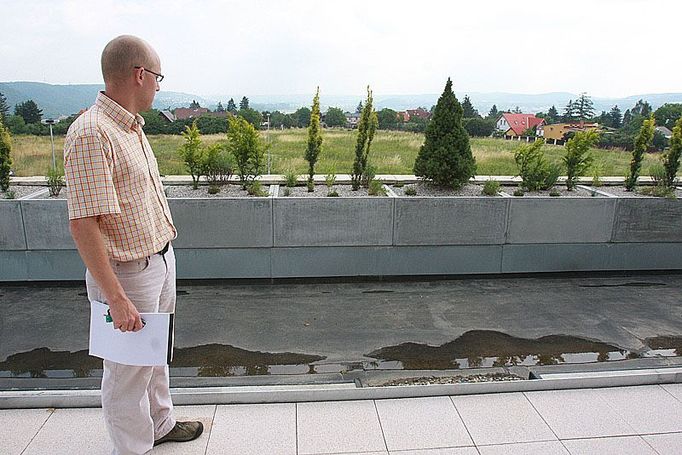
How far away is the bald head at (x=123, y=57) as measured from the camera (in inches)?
69.8

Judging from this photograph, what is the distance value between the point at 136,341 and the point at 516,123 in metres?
8.49

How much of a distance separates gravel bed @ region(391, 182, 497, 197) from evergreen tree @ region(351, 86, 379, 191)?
40 cm

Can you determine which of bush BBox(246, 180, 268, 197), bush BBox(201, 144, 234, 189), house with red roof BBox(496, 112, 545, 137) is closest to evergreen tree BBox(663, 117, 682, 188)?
house with red roof BBox(496, 112, 545, 137)

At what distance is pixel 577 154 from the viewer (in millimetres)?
5656

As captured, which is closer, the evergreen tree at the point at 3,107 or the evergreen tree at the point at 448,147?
the evergreen tree at the point at 448,147

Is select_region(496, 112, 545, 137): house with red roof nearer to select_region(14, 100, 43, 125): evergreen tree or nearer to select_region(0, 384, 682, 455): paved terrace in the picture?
select_region(0, 384, 682, 455): paved terrace

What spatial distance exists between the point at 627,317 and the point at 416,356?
1985 mm

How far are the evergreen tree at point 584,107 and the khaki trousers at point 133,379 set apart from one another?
24.8ft

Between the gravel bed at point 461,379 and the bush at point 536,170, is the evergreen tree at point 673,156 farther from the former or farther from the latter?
the gravel bed at point 461,379

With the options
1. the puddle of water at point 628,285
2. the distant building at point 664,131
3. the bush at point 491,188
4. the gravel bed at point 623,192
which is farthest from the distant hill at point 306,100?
the puddle of water at point 628,285

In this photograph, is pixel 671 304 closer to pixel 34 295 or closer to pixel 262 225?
pixel 262 225

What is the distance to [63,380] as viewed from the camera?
3301 mm

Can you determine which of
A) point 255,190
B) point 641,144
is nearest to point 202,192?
point 255,190

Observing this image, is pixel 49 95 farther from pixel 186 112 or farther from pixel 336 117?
pixel 336 117
